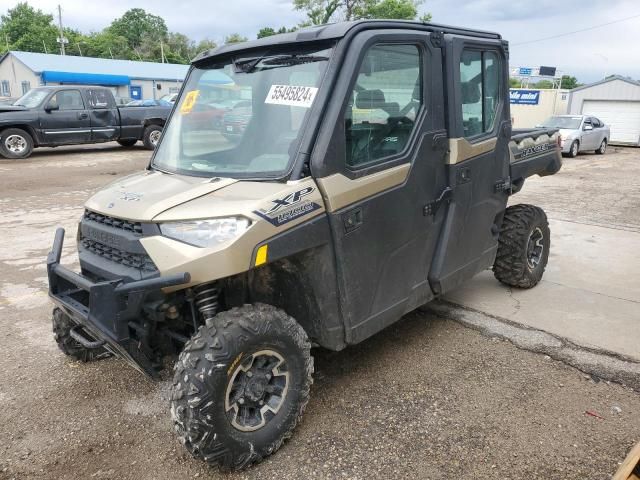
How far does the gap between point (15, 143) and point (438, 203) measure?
1397cm

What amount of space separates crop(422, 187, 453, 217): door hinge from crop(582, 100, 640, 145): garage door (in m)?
25.9

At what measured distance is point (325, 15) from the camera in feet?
172

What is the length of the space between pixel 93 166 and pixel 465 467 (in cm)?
1343

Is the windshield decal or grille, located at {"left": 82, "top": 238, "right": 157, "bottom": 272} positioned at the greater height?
the windshield decal

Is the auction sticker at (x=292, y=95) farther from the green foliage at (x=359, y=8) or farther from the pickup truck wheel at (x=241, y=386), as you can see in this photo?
the green foliage at (x=359, y=8)

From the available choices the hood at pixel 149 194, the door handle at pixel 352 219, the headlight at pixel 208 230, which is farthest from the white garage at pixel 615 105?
the headlight at pixel 208 230

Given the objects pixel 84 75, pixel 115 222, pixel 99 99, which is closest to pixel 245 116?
pixel 115 222

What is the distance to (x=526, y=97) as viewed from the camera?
27750mm

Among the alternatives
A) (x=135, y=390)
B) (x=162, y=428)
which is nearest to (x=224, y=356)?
(x=162, y=428)

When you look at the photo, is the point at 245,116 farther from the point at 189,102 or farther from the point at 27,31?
the point at 27,31

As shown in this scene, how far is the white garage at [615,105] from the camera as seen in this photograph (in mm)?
25297

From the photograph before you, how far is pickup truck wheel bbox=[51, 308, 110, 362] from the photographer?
12.3 ft

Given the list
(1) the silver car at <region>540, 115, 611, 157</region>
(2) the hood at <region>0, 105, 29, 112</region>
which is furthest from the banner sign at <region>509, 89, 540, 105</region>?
(2) the hood at <region>0, 105, 29, 112</region>

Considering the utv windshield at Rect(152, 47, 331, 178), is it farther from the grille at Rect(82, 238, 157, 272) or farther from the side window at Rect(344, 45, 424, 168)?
the grille at Rect(82, 238, 157, 272)
